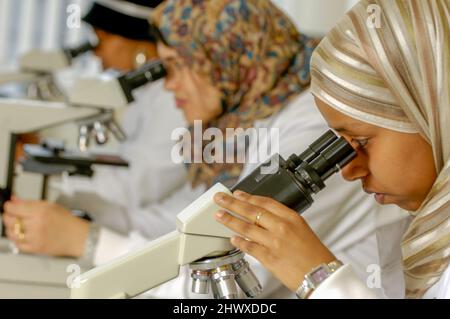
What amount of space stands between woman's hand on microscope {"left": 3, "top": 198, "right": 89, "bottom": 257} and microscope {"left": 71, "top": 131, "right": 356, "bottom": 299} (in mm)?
904

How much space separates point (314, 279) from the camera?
956mm

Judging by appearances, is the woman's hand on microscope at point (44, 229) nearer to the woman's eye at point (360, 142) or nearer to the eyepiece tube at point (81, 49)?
the woman's eye at point (360, 142)

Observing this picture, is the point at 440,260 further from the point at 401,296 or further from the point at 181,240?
the point at 181,240

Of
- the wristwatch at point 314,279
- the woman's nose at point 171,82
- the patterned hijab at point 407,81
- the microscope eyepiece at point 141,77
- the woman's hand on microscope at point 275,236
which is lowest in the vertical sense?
the woman's nose at point 171,82

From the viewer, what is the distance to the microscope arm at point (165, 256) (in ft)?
3.16

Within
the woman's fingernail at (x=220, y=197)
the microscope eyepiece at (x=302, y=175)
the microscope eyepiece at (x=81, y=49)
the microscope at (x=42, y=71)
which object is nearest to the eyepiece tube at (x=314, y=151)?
the microscope eyepiece at (x=302, y=175)

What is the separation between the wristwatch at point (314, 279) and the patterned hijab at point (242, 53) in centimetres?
88

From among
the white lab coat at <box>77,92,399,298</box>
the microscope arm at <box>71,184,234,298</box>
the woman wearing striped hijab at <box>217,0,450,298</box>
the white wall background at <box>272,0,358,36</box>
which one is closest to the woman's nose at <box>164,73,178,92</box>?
the white lab coat at <box>77,92,399,298</box>

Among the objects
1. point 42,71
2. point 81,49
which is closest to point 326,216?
point 81,49

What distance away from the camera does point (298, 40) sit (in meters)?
1.92

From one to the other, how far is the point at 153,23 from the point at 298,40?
15.4 inches

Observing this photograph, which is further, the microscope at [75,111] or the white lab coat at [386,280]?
the microscope at [75,111]

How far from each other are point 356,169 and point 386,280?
287 millimetres
